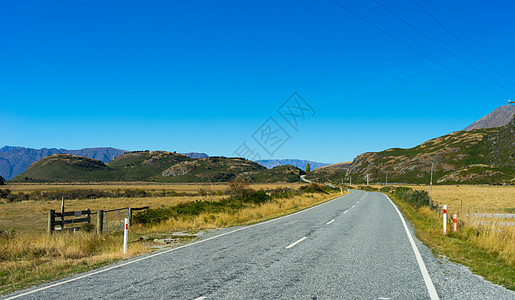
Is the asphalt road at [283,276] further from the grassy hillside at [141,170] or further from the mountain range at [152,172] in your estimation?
the grassy hillside at [141,170]

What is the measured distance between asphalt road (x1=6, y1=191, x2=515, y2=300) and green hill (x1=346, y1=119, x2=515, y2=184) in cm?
11426

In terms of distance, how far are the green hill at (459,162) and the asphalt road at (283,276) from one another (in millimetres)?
114257

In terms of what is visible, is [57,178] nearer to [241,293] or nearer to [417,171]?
[417,171]

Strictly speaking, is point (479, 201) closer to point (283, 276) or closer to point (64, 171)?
point (283, 276)

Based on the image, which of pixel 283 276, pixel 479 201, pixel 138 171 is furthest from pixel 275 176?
pixel 283 276

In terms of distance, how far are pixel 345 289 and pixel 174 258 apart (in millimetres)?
4875

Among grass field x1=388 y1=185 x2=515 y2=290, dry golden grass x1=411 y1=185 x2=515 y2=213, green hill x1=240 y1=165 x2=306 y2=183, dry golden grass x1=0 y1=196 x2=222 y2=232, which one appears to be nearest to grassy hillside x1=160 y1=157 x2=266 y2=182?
green hill x1=240 y1=165 x2=306 y2=183

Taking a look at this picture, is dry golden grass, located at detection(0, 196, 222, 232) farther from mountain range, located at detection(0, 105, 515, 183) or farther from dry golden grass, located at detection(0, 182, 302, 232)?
mountain range, located at detection(0, 105, 515, 183)

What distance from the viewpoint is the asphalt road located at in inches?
223

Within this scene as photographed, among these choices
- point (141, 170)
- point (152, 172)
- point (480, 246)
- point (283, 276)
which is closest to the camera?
point (283, 276)

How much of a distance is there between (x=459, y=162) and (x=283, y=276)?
162765 millimetres

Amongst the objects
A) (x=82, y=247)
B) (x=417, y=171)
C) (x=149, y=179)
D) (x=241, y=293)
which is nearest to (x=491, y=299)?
(x=241, y=293)

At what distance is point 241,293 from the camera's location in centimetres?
560

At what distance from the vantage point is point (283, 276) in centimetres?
672
